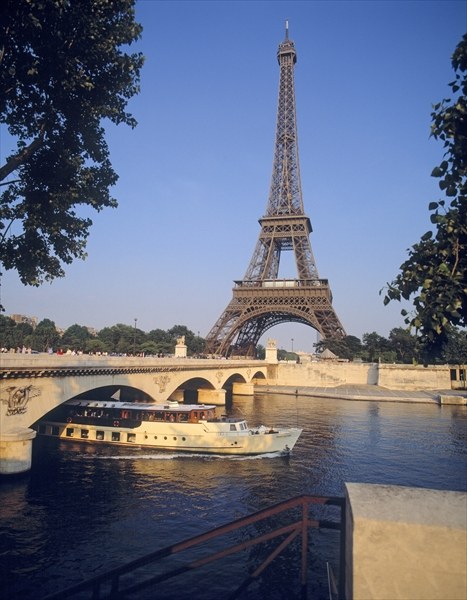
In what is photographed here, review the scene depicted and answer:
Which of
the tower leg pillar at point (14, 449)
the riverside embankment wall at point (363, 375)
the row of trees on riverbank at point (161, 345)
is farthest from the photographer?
the row of trees on riverbank at point (161, 345)

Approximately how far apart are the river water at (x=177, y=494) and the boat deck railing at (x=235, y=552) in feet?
2.28

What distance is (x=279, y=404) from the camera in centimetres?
6462

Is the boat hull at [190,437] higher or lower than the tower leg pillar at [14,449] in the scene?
lower

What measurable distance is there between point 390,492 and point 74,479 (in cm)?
2613

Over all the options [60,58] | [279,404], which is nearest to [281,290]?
[279,404]

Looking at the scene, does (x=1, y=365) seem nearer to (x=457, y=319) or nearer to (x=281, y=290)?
(x=457, y=319)

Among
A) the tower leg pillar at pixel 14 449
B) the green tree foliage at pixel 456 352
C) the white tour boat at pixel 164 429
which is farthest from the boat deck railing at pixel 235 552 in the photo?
the green tree foliage at pixel 456 352

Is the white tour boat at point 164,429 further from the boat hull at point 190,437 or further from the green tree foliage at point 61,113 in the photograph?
the green tree foliage at point 61,113

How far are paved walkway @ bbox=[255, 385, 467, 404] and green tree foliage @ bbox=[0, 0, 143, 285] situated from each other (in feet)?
200

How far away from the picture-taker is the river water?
1516 cm

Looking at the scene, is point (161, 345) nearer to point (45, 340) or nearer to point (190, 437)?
point (45, 340)

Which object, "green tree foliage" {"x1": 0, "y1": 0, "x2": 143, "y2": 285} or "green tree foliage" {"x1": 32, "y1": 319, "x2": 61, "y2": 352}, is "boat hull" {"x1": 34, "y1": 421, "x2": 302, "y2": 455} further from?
"green tree foliage" {"x1": 32, "y1": 319, "x2": 61, "y2": 352}

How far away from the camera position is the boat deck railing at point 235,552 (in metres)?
5.59

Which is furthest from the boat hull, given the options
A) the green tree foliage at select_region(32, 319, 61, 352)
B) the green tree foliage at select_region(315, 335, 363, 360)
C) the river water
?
the green tree foliage at select_region(32, 319, 61, 352)
